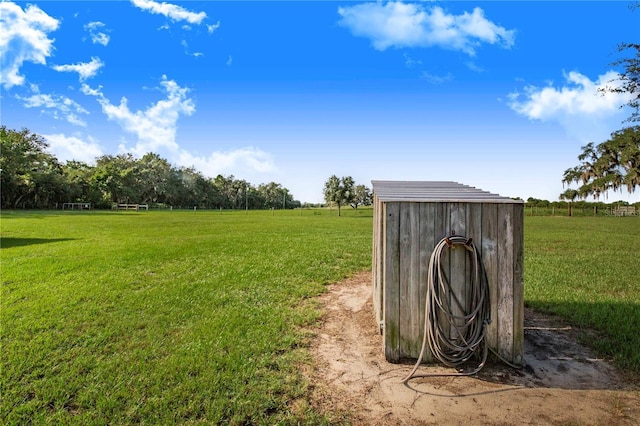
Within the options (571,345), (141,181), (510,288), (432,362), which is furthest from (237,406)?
(141,181)

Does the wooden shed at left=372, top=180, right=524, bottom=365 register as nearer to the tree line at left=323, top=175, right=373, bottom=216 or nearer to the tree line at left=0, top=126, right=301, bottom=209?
the tree line at left=323, top=175, right=373, bottom=216

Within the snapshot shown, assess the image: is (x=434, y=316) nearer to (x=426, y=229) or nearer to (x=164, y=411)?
(x=426, y=229)

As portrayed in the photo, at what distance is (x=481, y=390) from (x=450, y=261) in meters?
1.29

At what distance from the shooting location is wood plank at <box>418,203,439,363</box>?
3.96 meters

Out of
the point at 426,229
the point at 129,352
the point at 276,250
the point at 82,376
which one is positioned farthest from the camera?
the point at 276,250

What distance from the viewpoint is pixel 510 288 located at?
3854 millimetres

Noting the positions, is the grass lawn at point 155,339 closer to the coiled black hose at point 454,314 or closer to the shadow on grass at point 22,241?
the coiled black hose at point 454,314

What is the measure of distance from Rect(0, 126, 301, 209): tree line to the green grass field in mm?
46845

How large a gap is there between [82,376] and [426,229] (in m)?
4.02

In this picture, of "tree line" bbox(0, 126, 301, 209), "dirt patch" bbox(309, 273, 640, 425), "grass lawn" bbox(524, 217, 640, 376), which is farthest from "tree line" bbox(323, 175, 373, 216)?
"dirt patch" bbox(309, 273, 640, 425)

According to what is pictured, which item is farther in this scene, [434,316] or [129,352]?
[129,352]

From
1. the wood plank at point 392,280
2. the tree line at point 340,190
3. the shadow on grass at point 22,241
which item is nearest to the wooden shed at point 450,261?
the wood plank at point 392,280

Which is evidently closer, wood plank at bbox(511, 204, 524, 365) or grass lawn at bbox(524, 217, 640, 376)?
wood plank at bbox(511, 204, 524, 365)

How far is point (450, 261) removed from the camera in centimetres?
392
